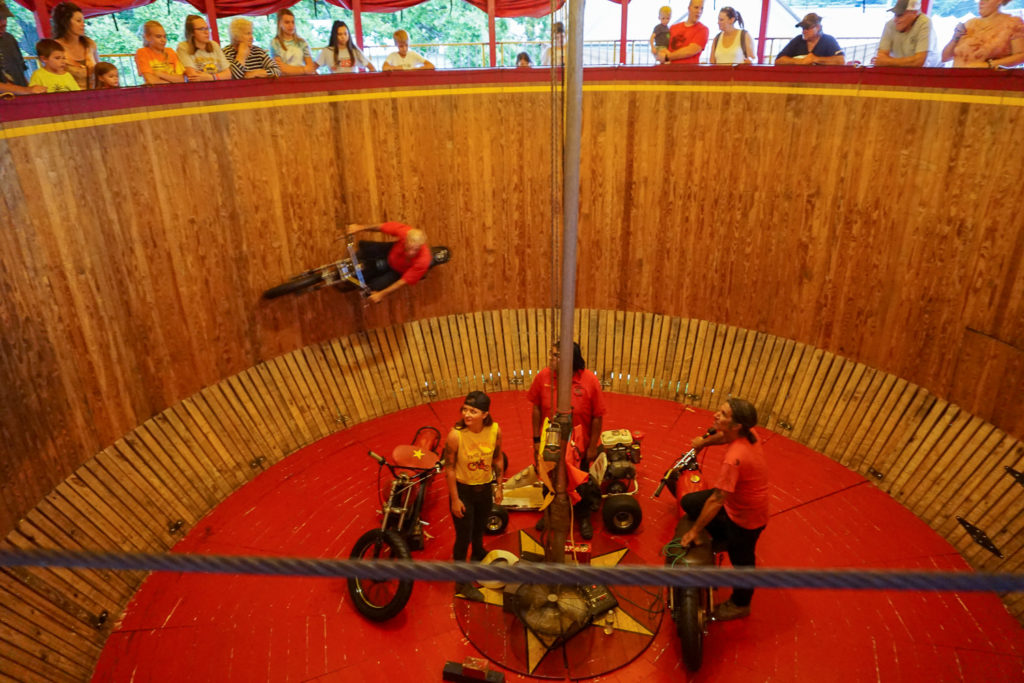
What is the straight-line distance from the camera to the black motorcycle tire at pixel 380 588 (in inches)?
179

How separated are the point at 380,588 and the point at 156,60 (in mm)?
5127

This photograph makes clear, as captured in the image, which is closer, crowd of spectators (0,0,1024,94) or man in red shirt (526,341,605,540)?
man in red shirt (526,341,605,540)

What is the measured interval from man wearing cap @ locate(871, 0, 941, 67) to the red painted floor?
3721 millimetres

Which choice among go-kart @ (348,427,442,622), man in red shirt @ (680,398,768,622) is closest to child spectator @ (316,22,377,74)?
go-kart @ (348,427,442,622)

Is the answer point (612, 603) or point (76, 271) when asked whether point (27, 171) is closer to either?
point (76, 271)

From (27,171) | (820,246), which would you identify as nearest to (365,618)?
(27,171)

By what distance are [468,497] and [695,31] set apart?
5.78 m

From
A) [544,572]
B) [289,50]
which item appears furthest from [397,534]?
[289,50]

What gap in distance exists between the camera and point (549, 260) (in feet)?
25.5

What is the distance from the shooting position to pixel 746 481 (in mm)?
4035

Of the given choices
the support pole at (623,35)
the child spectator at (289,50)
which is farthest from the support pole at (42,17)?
the support pole at (623,35)

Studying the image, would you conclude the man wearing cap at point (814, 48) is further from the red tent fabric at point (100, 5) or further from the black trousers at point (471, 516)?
the red tent fabric at point (100, 5)

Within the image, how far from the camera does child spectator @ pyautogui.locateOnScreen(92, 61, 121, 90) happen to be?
5.45m

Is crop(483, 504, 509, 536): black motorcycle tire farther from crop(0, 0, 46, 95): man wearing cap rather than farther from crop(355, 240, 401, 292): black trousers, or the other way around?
crop(0, 0, 46, 95): man wearing cap
